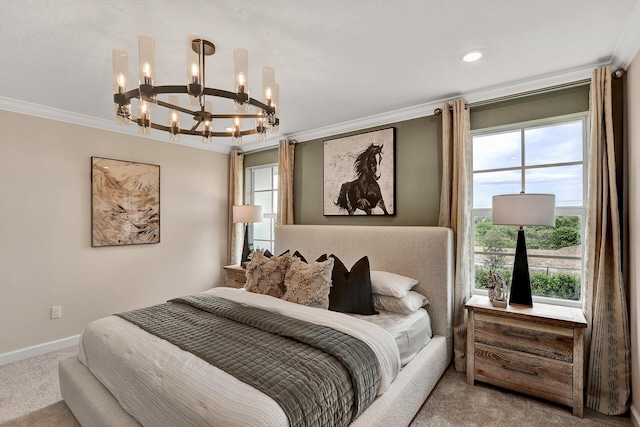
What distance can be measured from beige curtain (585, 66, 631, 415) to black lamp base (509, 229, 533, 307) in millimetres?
381

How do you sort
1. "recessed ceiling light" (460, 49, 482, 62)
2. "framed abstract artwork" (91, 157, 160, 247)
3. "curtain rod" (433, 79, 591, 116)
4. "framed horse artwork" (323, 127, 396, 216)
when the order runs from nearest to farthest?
"recessed ceiling light" (460, 49, 482, 62), "curtain rod" (433, 79, 591, 116), "framed horse artwork" (323, 127, 396, 216), "framed abstract artwork" (91, 157, 160, 247)

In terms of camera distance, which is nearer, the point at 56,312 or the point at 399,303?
the point at 399,303

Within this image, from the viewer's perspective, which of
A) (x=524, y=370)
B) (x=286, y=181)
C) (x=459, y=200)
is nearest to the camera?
(x=524, y=370)

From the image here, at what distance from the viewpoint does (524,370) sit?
2367mm

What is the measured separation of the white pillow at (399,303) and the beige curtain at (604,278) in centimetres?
121

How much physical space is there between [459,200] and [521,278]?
796mm

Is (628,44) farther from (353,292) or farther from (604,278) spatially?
(353,292)

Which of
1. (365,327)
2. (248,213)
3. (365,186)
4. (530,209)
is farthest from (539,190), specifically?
(248,213)

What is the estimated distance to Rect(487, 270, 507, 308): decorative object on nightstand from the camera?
99.6 inches

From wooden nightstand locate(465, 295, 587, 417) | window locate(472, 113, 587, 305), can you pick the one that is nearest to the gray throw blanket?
wooden nightstand locate(465, 295, 587, 417)

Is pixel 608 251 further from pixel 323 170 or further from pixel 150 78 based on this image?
pixel 150 78

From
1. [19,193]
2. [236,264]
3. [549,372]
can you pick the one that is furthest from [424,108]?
[19,193]

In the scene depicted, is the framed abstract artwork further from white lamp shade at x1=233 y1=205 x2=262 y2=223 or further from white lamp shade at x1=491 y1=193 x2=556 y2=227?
white lamp shade at x1=491 y1=193 x2=556 y2=227

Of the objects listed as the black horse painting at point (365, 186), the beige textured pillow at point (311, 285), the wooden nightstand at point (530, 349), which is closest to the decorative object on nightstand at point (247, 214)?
the black horse painting at point (365, 186)
